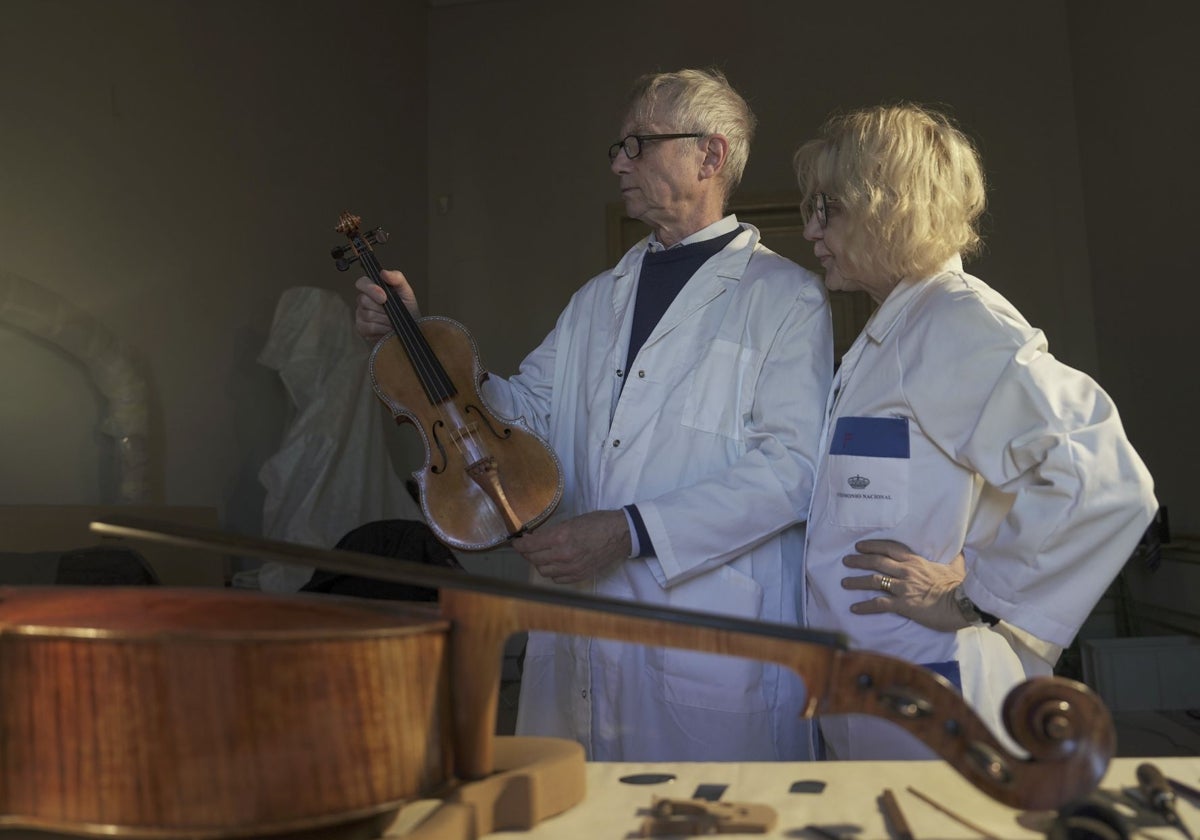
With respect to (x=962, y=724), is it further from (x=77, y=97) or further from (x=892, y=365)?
(x=77, y=97)

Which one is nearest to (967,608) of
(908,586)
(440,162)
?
(908,586)

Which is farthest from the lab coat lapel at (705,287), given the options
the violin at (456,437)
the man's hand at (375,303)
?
the man's hand at (375,303)

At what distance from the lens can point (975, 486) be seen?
166 centimetres

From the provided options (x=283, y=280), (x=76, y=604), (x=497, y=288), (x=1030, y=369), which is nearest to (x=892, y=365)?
(x=1030, y=369)

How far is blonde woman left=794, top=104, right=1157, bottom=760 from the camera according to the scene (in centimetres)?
149

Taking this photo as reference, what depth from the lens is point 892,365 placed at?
5.60 ft

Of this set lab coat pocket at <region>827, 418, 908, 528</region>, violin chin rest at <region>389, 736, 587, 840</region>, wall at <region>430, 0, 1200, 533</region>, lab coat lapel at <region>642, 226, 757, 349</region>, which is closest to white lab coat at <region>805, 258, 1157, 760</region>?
lab coat pocket at <region>827, 418, 908, 528</region>

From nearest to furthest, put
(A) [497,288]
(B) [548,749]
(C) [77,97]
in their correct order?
(B) [548,749], (C) [77,97], (A) [497,288]

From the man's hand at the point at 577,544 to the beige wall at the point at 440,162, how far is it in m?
2.18

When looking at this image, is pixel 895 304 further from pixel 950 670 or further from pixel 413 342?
pixel 413 342

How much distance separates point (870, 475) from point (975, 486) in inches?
6.2

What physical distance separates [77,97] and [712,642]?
142 inches

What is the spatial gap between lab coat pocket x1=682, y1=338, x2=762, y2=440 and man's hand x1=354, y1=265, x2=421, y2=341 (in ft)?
1.79

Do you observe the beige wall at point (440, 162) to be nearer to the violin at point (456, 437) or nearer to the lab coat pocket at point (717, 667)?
the violin at point (456, 437)
